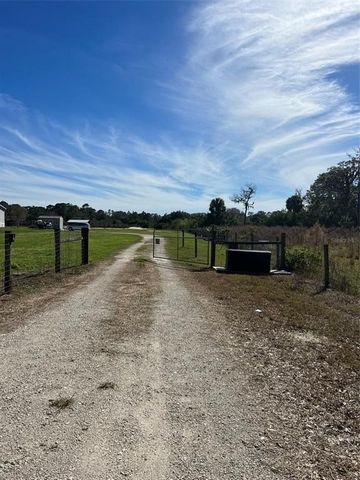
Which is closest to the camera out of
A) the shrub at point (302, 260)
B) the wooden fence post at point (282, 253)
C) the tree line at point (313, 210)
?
the shrub at point (302, 260)

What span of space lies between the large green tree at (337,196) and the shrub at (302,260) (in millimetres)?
61798

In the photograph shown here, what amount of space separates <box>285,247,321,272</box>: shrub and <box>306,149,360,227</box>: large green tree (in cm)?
6180

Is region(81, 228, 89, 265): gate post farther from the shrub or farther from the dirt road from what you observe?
the dirt road

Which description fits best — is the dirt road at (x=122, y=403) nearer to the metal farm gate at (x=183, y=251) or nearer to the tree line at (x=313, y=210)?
the metal farm gate at (x=183, y=251)

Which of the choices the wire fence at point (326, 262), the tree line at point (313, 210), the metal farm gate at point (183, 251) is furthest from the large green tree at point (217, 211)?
the wire fence at point (326, 262)

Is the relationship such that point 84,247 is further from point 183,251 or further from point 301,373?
point 301,373

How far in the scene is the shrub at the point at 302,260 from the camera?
15812mm

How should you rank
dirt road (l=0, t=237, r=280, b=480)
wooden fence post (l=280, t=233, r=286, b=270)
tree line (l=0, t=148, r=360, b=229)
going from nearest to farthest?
1. dirt road (l=0, t=237, r=280, b=480)
2. wooden fence post (l=280, t=233, r=286, b=270)
3. tree line (l=0, t=148, r=360, b=229)

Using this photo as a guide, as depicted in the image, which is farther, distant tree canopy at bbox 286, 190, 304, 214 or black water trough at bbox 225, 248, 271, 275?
distant tree canopy at bbox 286, 190, 304, 214

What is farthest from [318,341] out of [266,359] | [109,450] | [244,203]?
[244,203]

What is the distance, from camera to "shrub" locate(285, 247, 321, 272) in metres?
15.8

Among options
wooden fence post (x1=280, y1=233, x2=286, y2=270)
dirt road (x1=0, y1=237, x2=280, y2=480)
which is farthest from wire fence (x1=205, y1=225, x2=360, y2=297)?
dirt road (x1=0, y1=237, x2=280, y2=480)

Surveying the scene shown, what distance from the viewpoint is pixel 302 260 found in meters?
16.1

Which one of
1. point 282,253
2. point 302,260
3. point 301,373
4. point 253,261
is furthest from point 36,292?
point 302,260
